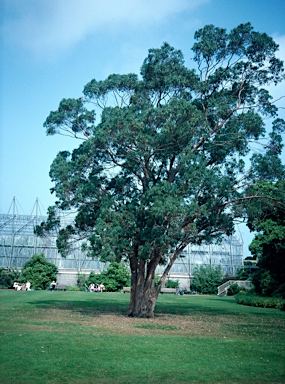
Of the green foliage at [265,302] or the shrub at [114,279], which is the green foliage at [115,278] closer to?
the shrub at [114,279]

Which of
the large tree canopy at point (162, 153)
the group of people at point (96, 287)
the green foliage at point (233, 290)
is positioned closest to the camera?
the large tree canopy at point (162, 153)

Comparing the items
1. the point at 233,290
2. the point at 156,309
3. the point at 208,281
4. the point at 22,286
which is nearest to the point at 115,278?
the point at 22,286

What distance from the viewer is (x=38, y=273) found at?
132ft

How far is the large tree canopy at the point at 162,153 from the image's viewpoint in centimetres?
1525

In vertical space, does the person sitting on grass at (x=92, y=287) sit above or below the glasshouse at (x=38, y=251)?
below

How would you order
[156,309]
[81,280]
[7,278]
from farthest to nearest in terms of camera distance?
[81,280] < [7,278] < [156,309]

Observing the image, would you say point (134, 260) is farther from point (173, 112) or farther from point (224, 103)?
point (224, 103)

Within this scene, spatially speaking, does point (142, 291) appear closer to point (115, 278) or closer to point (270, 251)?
point (270, 251)

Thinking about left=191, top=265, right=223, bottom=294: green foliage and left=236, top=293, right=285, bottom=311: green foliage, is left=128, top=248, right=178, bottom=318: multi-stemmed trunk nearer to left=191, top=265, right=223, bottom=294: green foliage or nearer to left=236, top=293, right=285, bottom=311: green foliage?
left=236, top=293, right=285, bottom=311: green foliage

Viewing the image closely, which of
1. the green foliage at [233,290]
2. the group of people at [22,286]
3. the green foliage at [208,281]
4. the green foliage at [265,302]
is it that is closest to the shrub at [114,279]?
the group of people at [22,286]

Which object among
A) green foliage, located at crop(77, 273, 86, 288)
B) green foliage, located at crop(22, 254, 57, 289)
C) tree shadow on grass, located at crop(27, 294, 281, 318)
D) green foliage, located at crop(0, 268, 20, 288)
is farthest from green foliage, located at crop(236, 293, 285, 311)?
green foliage, located at crop(0, 268, 20, 288)

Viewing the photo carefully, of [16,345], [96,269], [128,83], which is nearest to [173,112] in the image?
[128,83]

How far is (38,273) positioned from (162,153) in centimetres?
2820

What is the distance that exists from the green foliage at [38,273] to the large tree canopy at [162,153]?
23523 mm
